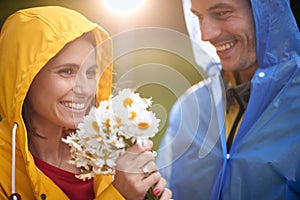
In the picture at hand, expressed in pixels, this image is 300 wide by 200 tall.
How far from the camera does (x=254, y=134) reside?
1.33m

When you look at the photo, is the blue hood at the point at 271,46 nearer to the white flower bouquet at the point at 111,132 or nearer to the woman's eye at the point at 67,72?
the white flower bouquet at the point at 111,132

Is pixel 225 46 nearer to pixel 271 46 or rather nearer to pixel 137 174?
pixel 271 46

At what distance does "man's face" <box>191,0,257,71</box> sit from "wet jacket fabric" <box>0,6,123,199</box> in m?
0.30

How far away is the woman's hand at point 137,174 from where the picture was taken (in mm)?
1287

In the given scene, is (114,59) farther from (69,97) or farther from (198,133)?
(198,133)

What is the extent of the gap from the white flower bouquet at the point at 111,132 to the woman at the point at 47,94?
0.40ft

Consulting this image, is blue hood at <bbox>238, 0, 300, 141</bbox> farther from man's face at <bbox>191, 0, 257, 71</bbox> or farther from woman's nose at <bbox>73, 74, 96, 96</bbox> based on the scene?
woman's nose at <bbox>73, 74, 96, 96</bbox>

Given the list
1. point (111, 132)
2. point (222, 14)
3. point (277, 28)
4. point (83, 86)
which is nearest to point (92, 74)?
point (83, 86)

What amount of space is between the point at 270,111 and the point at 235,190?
23 cm

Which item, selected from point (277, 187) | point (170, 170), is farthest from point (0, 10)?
point (277, 187)

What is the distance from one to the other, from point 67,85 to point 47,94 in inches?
2.5

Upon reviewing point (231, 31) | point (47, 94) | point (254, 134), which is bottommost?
point (254, 134)

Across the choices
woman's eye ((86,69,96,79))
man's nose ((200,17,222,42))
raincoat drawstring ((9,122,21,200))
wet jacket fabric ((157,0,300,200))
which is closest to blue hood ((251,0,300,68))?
wet jacket fabric ((157,0,300,200))

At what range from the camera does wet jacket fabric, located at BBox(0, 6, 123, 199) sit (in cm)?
140
